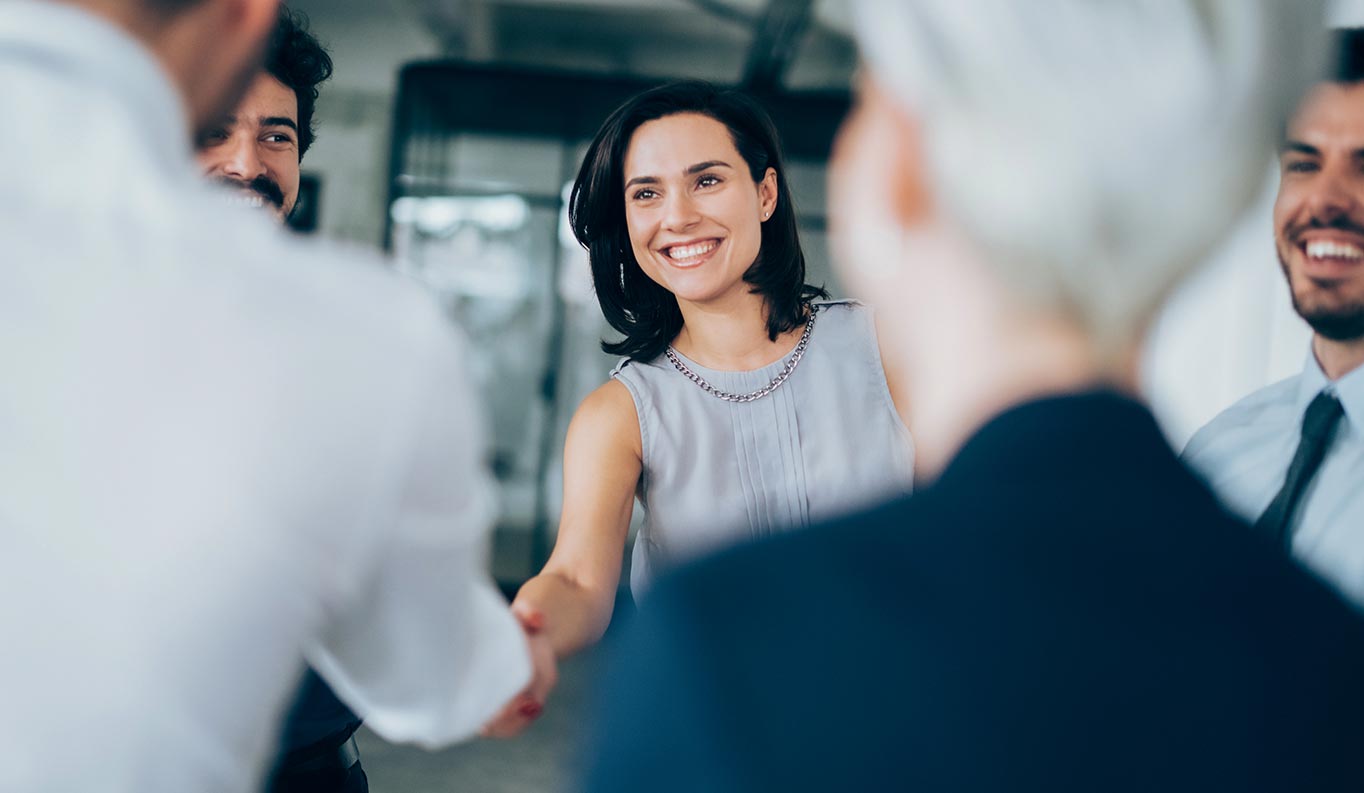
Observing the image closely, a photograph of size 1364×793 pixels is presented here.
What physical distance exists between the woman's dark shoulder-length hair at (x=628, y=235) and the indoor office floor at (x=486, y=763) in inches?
79.8

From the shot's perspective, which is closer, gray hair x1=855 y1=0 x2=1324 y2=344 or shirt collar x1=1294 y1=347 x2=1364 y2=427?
gray hair x1=855 y1=0 x2=1324 y2=344

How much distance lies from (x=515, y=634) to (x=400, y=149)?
638 cm

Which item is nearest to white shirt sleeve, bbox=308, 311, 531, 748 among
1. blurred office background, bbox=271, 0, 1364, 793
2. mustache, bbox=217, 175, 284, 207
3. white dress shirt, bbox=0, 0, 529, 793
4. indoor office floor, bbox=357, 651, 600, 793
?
white dress shirt, bbox=0, 0, 529, 793

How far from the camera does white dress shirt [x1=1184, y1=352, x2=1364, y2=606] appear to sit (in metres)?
1.34

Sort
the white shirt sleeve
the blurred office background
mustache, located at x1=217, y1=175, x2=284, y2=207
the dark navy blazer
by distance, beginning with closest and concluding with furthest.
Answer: the dark navy blazer
the white shirt sleeve
mustache, located at x1=217, y1=175, x2=284, y2=207
the blurred office background

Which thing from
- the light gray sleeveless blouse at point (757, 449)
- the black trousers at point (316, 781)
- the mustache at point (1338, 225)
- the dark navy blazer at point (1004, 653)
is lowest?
the black trousers at point (316, 781)

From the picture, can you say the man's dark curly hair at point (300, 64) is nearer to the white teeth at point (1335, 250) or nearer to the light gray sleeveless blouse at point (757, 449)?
the light gray sleeveless blouse at point (757, 449)

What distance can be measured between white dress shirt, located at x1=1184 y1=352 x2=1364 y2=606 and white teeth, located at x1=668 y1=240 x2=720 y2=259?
2.85 ft

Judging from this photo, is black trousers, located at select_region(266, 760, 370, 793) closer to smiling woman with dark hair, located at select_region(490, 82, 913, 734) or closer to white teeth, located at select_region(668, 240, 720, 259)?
smiling woman with dark hair, located at select_region(490, 82, 913, 734)

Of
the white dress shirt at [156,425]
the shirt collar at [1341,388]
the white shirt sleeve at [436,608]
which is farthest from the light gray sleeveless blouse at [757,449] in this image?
the white dress shirt at [156,425]

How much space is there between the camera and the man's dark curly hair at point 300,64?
5.75 ft

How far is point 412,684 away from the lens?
2.73 ft

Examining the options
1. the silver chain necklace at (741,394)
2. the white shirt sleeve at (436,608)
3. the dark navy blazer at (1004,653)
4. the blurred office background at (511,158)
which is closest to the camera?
the dark navy blazer at (1004,653)

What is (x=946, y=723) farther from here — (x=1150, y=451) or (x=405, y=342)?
(x=405, y=342)
